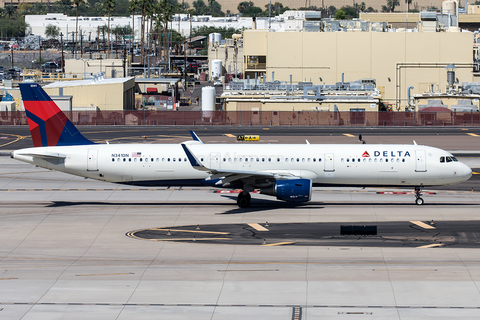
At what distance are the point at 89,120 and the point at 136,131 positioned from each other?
441 inches

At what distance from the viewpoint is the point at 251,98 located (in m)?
93.8

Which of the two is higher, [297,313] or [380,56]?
[380,56]

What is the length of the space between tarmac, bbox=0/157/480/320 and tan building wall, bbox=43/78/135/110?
182 feet

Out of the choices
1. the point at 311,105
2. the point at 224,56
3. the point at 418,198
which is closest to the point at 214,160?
the point at 418,198

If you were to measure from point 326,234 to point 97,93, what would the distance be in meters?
69.7

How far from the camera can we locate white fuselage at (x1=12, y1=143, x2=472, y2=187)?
125ft

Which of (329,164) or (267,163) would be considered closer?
(329,164)

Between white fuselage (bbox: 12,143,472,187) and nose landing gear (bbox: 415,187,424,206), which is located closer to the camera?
white fuselage (bbox: 12,143,472,187)

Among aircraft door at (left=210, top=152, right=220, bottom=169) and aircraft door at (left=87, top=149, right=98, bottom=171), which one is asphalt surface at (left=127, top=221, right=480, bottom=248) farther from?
aircraft door at (left=87, top=149, right=98, bottom=171)

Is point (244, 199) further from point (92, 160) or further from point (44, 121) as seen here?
point (44, 121)

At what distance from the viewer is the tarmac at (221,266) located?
71.7 feet

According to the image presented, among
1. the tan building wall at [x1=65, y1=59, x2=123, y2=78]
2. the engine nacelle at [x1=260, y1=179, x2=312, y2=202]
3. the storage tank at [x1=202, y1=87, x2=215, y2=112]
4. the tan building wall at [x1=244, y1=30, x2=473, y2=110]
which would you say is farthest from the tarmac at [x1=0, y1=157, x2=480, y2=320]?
the tan building wall at [x1=65, y1=59, x2=123, y2=78]

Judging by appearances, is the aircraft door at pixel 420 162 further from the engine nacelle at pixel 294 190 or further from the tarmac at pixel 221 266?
the engine nacelle at pixel 294 190

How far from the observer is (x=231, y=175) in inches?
1449
